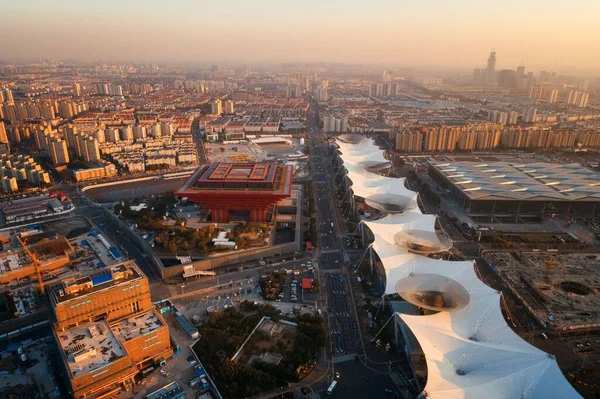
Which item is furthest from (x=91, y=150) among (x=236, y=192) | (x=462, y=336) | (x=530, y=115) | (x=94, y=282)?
(x=530, y=115)

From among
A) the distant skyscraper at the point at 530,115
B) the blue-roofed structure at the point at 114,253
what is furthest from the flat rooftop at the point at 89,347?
the distant skyscraper at the point at 530,115

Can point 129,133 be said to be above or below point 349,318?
above

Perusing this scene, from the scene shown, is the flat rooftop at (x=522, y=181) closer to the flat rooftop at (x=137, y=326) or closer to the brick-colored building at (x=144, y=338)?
the brick-colored building at (x=144, y=338)

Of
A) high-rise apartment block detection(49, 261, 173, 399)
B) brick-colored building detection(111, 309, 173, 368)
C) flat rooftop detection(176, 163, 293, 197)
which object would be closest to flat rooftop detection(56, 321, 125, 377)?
high-rise apartment block detection(49, 261, 173, 399)

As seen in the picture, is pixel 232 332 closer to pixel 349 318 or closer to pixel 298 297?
pixel 298 297

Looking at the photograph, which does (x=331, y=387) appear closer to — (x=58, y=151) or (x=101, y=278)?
(x=101, y=278)

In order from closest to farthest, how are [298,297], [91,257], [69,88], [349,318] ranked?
[349,318] < [298,297] < [91,257] < [69,88]

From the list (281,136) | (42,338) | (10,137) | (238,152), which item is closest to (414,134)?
(281,136)
